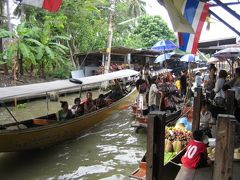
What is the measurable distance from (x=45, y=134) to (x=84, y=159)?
145 cm

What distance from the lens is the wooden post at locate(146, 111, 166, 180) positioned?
4.41m

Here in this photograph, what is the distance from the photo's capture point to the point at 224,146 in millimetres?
3691

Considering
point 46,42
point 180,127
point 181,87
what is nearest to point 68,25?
point 46,42

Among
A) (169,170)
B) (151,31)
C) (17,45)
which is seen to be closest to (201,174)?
(169,170)

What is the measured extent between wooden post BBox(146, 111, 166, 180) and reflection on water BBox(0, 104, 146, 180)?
10.9 ft

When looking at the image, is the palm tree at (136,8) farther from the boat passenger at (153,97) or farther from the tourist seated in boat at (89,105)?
the boat passenger at (153,97)

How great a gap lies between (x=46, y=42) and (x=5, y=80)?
11.8 ft

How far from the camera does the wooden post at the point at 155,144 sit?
4414 millimetres

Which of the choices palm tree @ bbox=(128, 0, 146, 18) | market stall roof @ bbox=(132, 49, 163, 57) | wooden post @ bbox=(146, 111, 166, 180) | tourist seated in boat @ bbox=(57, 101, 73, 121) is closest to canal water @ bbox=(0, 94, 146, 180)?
tourist seated in boat @ bbox=(57, 101, 73, 121)

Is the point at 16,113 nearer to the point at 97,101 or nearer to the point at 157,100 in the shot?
the point at 97,101

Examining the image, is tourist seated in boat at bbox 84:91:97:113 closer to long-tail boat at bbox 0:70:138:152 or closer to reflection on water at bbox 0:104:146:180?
long-tail boat at bbox 0:70:138:152

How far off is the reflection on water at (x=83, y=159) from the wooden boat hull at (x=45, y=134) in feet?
1.34

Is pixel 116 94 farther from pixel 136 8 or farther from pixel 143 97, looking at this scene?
pixel 136 8

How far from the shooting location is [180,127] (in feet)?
25.9
